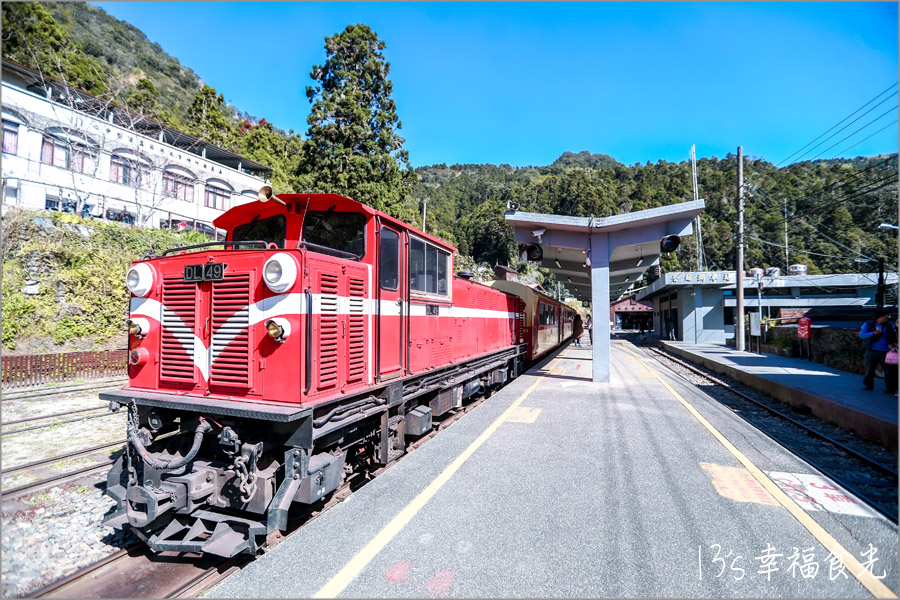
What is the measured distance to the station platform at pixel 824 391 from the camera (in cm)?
705

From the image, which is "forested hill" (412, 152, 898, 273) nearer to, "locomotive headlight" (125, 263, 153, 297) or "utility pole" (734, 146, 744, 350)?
"utility pole" (734, 146, 744, 350)

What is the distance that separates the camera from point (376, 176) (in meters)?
24.6

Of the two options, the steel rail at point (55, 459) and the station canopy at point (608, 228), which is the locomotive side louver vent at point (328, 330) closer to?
the steel rail at point (55, 459)

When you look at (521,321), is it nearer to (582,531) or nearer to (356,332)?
(356,332)

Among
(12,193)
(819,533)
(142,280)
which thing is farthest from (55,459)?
(12,193)

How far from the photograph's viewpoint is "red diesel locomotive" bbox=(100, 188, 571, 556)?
3.58 metres

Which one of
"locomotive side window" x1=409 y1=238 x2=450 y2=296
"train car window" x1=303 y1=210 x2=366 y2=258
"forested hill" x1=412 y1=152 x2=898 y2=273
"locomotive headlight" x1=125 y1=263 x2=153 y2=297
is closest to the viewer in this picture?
"locomotive headlight" x1=125 y1=263 x2=153 y2=297

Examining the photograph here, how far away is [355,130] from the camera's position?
24.2 meters

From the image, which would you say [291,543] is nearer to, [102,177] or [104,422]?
[104,422]

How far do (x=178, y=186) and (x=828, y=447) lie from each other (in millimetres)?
30226

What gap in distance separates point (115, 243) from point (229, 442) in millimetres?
18305

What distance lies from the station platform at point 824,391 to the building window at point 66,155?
29.0m

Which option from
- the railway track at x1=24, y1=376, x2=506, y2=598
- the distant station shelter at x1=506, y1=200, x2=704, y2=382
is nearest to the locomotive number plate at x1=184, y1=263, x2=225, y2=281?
the railway track at x1=24, y1=376, x2=506, y2=598

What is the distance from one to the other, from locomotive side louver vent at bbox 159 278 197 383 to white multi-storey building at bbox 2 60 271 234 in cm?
1907
